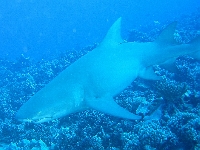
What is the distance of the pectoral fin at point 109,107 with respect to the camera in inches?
129

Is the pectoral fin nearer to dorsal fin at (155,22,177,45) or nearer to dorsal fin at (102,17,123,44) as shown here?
dorsal fin at (102,17,123,44)

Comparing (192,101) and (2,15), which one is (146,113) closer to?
(192,101)

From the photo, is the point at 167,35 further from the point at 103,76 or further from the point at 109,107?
the point at 109,107

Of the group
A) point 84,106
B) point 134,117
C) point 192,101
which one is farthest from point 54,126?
point 192,101

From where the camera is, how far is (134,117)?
128 inches

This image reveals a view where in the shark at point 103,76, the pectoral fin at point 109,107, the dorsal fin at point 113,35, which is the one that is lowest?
the pectoral fin at point 109,107

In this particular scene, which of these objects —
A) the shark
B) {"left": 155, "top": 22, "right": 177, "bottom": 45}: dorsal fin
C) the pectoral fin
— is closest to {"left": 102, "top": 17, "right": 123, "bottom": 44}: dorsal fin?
the shark

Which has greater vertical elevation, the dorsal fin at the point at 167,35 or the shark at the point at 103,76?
the dorsal fin at the point at 167,35

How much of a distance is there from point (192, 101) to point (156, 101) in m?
0.95

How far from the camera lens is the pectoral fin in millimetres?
3287

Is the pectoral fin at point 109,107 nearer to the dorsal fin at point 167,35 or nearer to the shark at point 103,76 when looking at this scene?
the shark at point 103,76

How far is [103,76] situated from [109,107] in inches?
25.7

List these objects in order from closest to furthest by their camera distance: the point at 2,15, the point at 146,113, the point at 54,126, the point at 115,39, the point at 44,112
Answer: the point at 44,112, the point at 115,39, the point at 146,113, the point at 54,126, the point at 2,15

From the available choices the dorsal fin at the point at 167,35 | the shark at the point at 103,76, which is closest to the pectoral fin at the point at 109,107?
the shark at the point at 103,76
